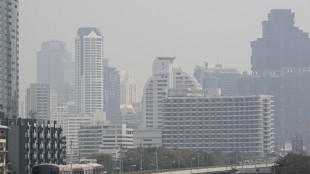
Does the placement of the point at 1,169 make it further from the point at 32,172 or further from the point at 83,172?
the point at 32,172

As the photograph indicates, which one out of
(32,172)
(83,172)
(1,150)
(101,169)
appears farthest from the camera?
(1,150)

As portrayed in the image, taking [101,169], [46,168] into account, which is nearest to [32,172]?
[46,168]

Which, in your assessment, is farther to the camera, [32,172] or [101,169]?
[101,169]

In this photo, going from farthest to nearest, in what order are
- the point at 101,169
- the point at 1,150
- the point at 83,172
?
the point at 1,150
the point at 101,169
the point at 83,172

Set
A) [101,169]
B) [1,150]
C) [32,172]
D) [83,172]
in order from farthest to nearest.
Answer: [1,150]
[101,169]
[83,172]
[32,172]

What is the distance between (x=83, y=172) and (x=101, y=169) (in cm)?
1281

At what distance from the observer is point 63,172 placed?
464 feet

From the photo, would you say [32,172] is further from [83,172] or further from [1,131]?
[1,131]

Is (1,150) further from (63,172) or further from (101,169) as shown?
(63,172)

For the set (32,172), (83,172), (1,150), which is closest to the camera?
(32,172)

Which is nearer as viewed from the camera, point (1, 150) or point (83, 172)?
point (83, 172)

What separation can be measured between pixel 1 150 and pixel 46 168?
40320mm

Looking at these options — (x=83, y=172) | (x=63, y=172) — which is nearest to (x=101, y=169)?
(x=83, y=172)

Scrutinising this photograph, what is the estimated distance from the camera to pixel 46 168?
137250 millimetres
